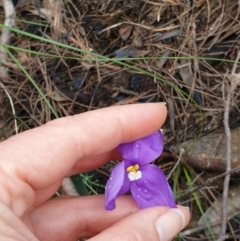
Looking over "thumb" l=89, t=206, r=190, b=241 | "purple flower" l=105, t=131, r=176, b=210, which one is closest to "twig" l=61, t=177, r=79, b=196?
"purple flower" l=105, t=131, r=176, b=210

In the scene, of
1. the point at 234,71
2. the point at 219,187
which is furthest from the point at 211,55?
the point at 219,187

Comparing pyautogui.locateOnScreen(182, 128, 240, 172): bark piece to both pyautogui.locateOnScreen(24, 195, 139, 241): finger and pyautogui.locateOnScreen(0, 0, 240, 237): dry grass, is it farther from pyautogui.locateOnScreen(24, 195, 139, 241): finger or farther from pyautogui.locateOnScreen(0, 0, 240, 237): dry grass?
pyautogui.locateOnScreen(24, 195, 139, 241): finger

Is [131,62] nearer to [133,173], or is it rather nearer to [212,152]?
[212,152]

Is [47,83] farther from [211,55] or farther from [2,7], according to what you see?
[211,55]

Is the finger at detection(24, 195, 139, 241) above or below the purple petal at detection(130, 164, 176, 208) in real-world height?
below

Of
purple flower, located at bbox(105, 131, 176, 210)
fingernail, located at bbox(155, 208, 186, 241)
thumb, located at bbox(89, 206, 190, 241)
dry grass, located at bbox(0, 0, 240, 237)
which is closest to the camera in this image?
thumb, located at bbox(89, 206, 190, 241)

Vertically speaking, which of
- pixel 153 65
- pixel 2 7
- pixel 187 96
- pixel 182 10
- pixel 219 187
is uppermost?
pixel 2 7

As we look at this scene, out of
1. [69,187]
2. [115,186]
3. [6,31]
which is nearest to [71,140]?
[115,186]
